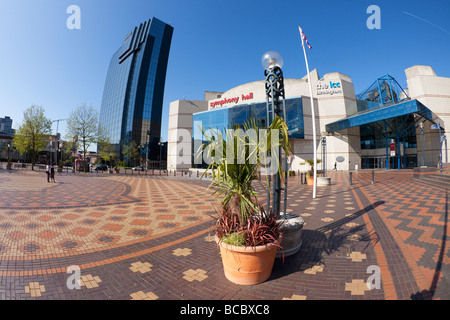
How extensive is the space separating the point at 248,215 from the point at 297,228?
1.34 meters

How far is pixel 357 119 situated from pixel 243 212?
35980 millimetres

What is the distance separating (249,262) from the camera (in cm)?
269

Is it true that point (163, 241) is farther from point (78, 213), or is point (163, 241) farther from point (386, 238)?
point (386, 238)

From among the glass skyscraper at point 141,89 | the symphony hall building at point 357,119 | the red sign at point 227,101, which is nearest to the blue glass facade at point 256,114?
the symphony hall building at point 357,119

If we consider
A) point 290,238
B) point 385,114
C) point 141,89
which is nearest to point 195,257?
point 290,238

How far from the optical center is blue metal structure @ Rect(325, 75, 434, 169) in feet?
87.5

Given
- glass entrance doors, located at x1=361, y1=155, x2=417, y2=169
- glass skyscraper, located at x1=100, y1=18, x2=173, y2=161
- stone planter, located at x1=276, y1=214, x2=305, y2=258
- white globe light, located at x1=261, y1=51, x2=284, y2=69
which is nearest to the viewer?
stone planter, located at x1=276, y1=214, x2=305, y2=258

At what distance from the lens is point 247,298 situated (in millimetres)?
2496

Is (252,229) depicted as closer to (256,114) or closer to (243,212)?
(243,212)

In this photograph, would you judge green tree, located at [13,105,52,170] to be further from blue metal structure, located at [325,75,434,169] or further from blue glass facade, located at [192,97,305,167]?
blue metal structure, located at [325,75,434,169]

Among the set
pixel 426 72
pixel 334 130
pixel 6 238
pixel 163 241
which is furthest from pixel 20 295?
pixel 426 72

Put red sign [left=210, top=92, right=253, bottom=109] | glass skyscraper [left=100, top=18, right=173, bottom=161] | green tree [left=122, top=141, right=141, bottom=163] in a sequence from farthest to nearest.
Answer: glass skyscraper [left=100, top=18, right=173, bottom=161] < green tree [left=122, top=141, right=141, bottom=163] < red sign [left=210, top=92, right=253, bottom=109]

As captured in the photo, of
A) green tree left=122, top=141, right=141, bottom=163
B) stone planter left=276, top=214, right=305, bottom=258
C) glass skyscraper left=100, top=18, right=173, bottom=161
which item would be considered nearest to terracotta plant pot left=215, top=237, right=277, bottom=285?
stone planter left=276, top=214, right=305, bottom=258

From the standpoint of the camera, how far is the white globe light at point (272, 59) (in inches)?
159
